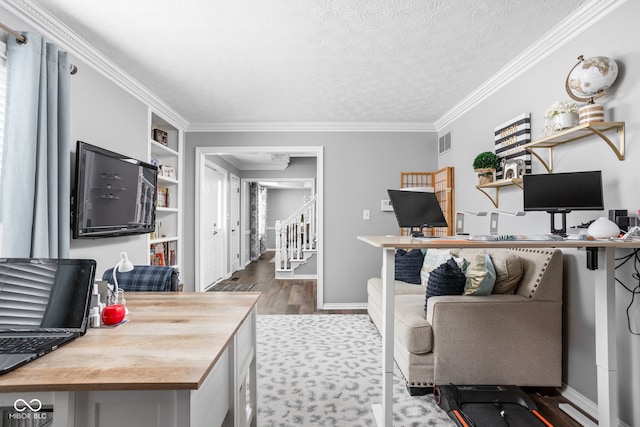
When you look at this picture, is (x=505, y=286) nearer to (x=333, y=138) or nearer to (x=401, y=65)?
(x=401, y=65)

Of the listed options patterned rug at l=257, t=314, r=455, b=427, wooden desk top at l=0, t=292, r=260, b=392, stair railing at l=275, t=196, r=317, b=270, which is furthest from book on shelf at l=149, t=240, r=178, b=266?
wooden desk top at l=0, t=292, r=260, b=392

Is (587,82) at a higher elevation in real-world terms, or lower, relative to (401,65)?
lower

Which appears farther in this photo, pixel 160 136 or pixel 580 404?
pixel 160 136

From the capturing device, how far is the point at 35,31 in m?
2.03

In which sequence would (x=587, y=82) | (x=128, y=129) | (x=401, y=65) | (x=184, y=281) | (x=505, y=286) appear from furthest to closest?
(x=184, y=281) < (x=128, y=129) < (x=401, y=65) < (x=505, y=286) < (x=587, y=82)

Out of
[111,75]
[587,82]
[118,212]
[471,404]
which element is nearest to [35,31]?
[111,75]

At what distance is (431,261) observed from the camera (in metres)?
3.34

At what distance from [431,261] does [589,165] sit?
1.65 metres

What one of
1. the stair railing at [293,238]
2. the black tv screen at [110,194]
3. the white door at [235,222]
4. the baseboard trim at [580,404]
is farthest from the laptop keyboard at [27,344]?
the white door at [235,222]

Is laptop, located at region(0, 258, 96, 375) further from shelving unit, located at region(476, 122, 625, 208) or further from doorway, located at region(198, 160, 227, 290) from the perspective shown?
doorway, located at region(198, 160, 227, 290)

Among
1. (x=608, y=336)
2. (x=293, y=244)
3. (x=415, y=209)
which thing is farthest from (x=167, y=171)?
(x=608, y=336)

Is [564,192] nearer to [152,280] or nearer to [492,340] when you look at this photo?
[492,340]

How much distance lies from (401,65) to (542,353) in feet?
7.70

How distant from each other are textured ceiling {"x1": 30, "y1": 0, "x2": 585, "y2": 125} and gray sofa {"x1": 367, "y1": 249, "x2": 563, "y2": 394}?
1.58 m
